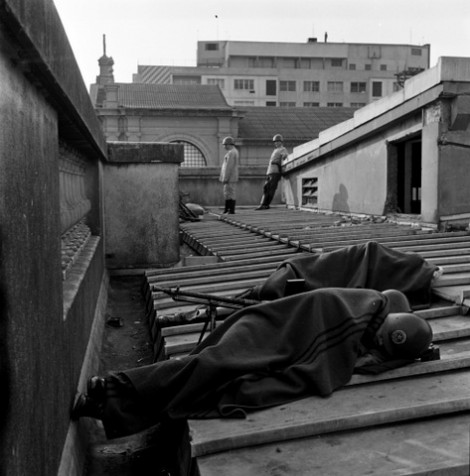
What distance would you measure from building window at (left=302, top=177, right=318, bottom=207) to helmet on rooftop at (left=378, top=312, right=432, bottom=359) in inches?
483

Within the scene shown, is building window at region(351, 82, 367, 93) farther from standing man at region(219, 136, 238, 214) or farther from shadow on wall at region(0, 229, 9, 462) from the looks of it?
shadow on wall at region(0, 229, 9, 462)

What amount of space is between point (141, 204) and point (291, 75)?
197 ft


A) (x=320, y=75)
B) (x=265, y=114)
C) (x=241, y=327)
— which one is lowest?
(x=241, y=327)

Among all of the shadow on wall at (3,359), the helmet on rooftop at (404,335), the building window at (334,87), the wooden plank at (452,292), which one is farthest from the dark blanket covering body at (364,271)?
the building window at (334,87)

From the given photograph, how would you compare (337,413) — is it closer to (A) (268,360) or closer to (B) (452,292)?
(A) (268,360)

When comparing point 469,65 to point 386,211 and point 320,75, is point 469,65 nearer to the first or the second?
point 386,211

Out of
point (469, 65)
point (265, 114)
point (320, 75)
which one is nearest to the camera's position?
point (469, 65)

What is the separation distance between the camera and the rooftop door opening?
10.6 meters

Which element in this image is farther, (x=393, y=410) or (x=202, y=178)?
(x=202, y=178)

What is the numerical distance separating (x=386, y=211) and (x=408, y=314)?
25.0 ft

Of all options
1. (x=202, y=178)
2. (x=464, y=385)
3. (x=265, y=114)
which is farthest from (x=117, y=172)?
(x=265, y=114)

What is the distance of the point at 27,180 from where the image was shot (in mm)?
2244

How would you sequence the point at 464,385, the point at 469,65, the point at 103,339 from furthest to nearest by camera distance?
the point at 469,65
the point at 103,339
the point at 464,385

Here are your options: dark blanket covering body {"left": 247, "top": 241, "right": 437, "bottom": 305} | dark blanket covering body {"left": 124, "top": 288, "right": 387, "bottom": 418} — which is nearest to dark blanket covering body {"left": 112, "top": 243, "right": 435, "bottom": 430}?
dark blanket covering body {"left": 124, "top": 288, "right": 387, "bottom": 418}
